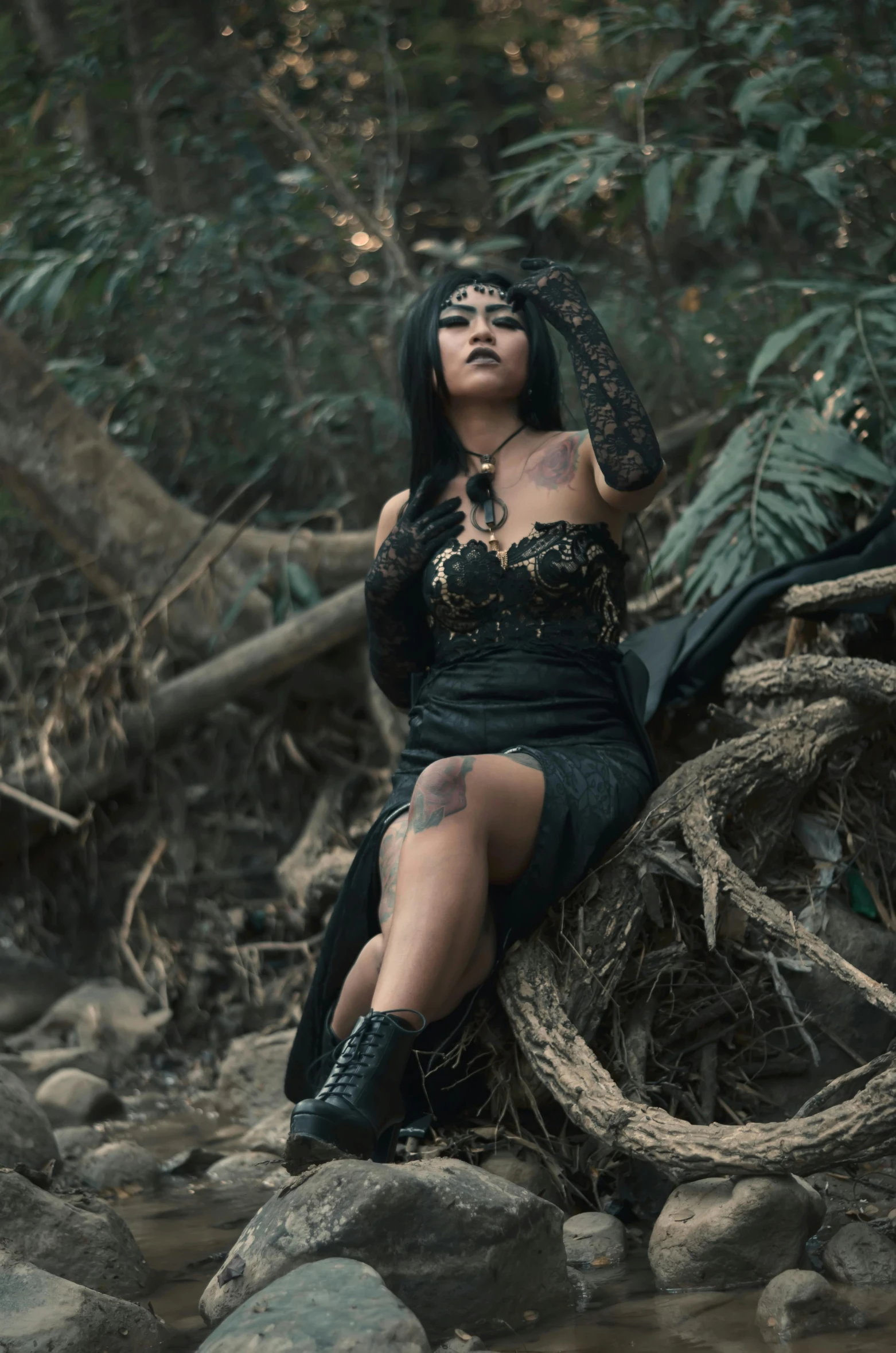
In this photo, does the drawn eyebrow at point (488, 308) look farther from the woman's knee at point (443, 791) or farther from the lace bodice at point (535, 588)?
the woman's knee at point (443, 791)

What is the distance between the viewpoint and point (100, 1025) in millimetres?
4449

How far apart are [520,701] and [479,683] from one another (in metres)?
0.10

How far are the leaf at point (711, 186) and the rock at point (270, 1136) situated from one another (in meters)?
2.82

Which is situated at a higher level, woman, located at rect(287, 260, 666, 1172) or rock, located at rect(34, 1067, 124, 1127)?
woman, located at rect(287, 260, 666, 1172)

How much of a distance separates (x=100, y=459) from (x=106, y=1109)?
2.47 m

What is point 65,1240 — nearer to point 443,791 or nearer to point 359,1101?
point 359,1101

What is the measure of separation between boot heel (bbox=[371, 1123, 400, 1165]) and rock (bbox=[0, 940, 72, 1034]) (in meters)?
2.70

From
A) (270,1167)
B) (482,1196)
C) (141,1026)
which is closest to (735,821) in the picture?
(482,1196)

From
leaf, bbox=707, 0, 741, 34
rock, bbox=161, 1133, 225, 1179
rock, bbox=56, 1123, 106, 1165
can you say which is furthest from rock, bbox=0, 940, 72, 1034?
leaf, bbox=707, 0, 741, 34

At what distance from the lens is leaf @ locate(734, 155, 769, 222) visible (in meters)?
3.84

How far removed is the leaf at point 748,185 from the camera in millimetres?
3836

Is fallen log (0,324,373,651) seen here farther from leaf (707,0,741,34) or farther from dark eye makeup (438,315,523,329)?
leaf (707,0,741,34)

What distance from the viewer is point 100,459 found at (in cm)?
498

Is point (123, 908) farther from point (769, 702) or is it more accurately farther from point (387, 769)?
point (769, 702)
